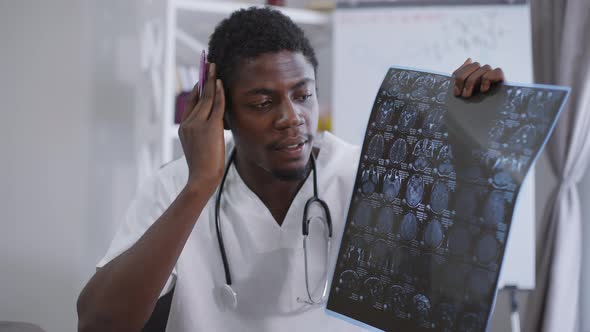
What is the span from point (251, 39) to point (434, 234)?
1.71 feet

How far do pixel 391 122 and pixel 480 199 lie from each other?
8.1 inches

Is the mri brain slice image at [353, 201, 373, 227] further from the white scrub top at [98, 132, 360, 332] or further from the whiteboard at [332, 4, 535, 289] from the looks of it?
the whiteboard at [332, 4, 535, 289]

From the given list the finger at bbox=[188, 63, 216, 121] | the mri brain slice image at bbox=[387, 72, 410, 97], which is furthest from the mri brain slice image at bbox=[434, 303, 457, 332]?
the finger at bbox=[188, 63, 216, 121]

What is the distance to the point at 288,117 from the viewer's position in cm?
104

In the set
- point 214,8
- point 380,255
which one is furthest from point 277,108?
point 214,8

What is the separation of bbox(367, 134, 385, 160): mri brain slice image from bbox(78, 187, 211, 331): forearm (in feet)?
0.96

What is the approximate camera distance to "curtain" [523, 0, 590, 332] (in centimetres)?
187

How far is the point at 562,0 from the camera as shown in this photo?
1.94 metres

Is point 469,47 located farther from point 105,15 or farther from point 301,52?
point 105,15

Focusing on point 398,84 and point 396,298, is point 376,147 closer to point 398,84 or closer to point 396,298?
point 398,84

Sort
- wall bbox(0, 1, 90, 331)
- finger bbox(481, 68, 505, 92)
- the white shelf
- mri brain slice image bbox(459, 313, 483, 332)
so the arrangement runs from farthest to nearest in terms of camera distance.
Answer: the white shelf < wall bbox(0, 1, 90, 331) < finger bbox(481, 68, 505, 92) < mri brain slice image bbox(459, 313, 483, 332)

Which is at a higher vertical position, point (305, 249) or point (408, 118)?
point (408, 118)

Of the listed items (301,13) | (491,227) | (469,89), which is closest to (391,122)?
(469,89)

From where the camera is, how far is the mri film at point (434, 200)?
729mm
